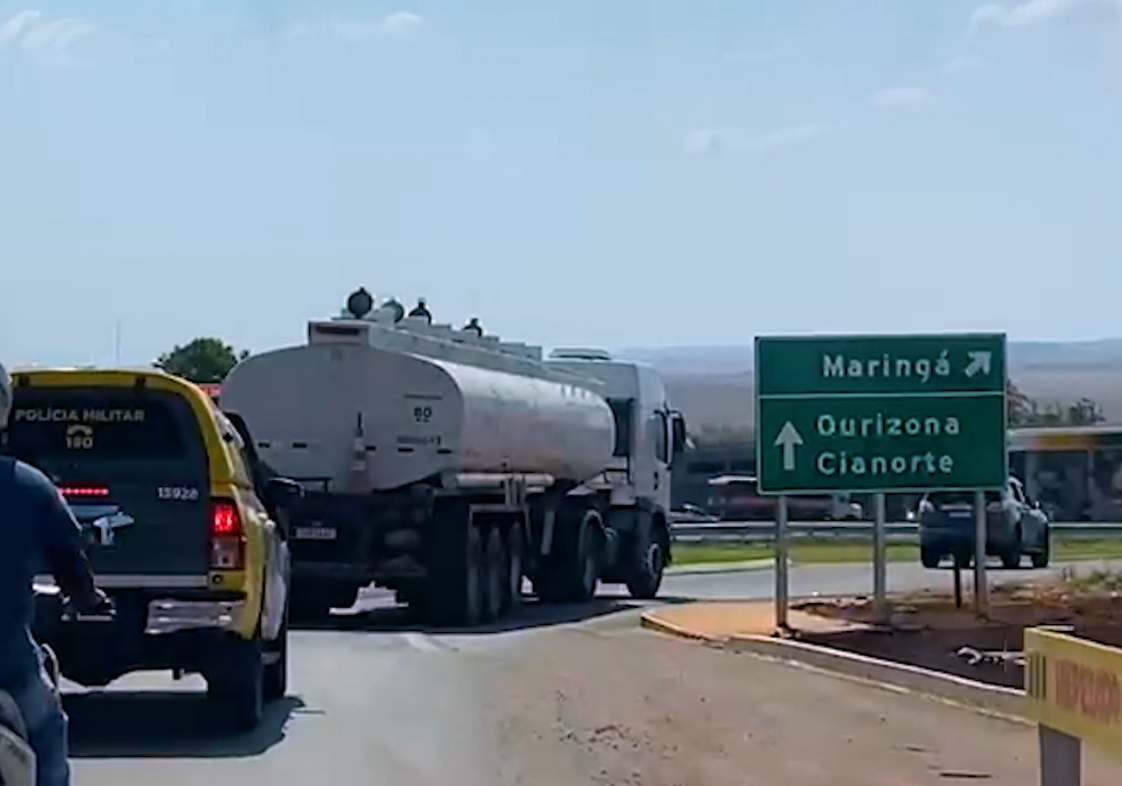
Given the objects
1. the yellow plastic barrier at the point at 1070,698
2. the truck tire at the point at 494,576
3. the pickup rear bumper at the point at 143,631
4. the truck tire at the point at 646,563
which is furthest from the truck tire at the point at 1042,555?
the yellow plastic barrier at the point at 1070,698

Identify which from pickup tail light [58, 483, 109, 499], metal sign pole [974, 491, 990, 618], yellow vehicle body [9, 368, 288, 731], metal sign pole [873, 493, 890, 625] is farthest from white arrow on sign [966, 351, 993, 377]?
pickup tail light [58, 483, 109, 499]

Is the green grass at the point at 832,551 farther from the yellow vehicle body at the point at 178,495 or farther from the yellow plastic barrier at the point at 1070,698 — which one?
the yellow plastic barrier at the point at 1070,698

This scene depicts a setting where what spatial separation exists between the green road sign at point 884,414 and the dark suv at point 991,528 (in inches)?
445

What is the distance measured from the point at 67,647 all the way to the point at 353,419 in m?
13.0

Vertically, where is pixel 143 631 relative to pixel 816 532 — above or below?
below

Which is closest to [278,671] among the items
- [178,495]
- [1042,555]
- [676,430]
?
[178,495]

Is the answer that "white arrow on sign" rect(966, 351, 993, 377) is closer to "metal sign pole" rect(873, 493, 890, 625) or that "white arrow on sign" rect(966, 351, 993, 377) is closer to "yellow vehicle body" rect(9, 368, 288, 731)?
"metal sign pole" rect(873, 493, 890, 625)

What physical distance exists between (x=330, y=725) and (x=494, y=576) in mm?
13488

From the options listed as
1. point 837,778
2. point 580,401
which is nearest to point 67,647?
point 837,778

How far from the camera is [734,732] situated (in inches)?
666

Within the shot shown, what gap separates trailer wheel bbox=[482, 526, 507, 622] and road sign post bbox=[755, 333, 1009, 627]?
4256 mm

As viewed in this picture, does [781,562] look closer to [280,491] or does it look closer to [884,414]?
[884,414]

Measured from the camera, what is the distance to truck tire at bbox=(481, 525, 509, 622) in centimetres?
2967

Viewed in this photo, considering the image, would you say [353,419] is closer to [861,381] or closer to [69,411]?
[861,381]
